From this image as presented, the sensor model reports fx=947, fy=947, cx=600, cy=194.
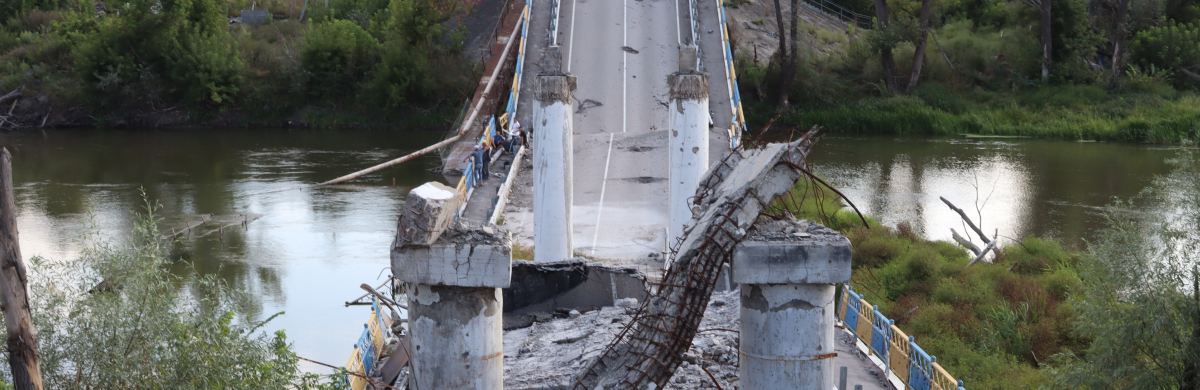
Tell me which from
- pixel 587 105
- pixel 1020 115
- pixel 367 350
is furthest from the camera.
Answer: pixel 1020 115

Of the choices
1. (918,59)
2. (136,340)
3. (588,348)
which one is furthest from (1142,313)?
(918,59)

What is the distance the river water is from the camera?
19219mm

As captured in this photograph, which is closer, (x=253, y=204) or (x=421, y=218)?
(x=421, y=218)

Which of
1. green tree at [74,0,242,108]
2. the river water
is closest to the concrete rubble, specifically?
the river water

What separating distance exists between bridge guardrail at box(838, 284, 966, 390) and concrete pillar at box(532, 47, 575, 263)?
13.7ft

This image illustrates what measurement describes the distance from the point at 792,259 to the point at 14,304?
21.3 ft

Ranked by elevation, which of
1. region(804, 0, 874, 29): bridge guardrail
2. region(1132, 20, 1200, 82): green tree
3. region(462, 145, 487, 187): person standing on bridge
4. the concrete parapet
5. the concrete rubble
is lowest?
the concrete rubble

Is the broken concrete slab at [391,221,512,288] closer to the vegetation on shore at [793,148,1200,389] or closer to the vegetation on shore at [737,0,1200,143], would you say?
the vegetation on shore at [793,148,1200,389]

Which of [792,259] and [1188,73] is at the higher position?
[1188,73]

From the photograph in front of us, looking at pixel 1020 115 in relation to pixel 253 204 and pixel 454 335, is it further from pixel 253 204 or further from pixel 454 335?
pixel 454 335

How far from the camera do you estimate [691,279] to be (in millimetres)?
6094

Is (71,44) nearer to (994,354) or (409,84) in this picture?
(409,84)

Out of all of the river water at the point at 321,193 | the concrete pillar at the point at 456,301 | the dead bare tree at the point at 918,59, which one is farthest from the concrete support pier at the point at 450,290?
the dead bare tree at the point at 918,59

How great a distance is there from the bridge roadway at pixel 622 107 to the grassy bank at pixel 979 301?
13.8ft
